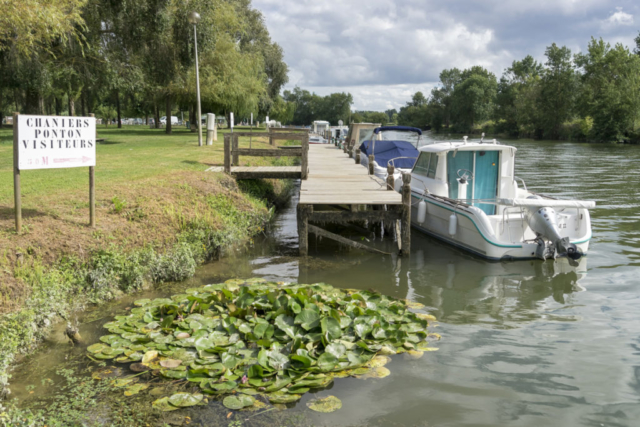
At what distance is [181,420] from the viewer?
462cm

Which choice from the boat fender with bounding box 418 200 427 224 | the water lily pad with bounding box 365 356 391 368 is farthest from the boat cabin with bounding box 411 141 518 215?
the water lily pad with bounding box 365 356 391 368

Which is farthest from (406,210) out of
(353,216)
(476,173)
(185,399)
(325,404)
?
(185,399)

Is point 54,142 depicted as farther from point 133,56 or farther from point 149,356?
point 133,56

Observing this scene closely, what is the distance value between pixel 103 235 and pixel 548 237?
333 inches

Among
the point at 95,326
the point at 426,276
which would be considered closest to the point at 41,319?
the point at 95,326

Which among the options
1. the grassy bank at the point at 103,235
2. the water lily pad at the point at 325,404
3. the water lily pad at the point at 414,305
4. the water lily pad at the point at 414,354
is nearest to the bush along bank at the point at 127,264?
the grassy bank at the point at 103,235

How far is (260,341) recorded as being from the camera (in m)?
5.85

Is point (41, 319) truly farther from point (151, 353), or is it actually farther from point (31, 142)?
point (31, 142)

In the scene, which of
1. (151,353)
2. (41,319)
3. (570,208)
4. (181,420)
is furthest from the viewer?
(570,208)

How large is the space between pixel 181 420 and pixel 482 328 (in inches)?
178

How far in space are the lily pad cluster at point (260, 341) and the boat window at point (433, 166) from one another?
6879 mm

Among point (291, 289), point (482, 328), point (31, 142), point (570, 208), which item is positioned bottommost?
point (482, 328)

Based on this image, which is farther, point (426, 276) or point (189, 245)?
point (426, 276)

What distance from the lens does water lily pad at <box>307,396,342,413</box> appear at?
16.1 ft
